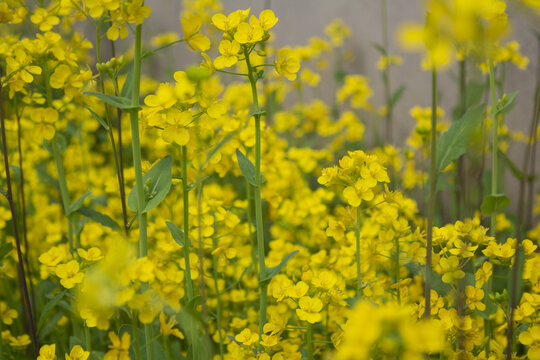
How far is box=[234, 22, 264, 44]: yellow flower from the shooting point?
0.90 metres

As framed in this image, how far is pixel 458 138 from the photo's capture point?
2.67 feet

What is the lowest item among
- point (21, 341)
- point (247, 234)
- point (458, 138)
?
point (21, 341)

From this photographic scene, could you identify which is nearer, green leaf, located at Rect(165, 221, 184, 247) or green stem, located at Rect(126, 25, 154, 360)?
green stem, located at Rect(126, 25, 154, 360)

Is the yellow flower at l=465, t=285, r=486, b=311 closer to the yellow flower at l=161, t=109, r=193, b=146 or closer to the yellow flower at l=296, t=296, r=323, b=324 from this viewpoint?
the yellow flower at l=296, t=296, r=323, b=324

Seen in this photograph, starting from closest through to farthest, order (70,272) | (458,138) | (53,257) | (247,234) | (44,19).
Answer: (458,138) → (70,272) → (53,257) → (44,19) → (247,234)

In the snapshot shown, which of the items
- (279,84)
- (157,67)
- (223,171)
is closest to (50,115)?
(223,171)

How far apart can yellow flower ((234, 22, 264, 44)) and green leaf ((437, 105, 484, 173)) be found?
0.38m

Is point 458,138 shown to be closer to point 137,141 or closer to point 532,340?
point 532,340

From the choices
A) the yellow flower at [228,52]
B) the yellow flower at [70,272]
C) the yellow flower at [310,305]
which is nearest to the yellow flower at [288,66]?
the yellow flower at [228,52]

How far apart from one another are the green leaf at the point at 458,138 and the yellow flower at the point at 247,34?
380 mm

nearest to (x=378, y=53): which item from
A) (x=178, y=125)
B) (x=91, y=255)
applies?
(x=178, y=125)

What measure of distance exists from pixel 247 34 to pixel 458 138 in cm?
42

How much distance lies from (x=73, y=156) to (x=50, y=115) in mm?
1637

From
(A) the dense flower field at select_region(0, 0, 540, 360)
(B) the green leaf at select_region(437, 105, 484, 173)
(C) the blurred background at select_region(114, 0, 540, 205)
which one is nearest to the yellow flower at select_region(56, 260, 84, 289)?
(A) the dense flower field at select_region(0, 0, 540, 360)
